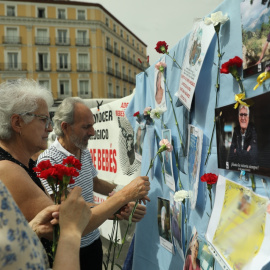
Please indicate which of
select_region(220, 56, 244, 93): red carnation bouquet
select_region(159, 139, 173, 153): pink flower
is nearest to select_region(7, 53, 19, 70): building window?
select_region(159, 139, 173, 153): pink flower

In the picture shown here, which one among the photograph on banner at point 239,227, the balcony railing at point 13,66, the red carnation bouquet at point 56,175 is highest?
the balcony railing at point 13,66

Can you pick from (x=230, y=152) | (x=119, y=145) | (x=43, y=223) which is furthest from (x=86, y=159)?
(x=230, y=152)

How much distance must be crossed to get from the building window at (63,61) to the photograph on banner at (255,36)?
33.1 metres

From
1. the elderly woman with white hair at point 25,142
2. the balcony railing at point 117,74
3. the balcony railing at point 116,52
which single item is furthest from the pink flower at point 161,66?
the balcony railing at point 116,52

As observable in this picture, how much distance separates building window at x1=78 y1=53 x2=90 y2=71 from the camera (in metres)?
33.0

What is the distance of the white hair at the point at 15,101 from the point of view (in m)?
1.32

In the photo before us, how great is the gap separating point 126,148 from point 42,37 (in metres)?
32.1

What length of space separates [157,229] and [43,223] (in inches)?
37.4

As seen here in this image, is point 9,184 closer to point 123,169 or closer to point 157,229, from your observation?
point 157,229

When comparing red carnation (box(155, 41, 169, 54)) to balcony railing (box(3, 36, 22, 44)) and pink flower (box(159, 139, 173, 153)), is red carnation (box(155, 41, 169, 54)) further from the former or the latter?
balcony railing (box(3, 36, 22, 44))

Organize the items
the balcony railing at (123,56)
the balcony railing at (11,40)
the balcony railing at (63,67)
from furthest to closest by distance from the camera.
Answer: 1. the balcony railing at (123,56)
2. the balcony railing at (63,67)
3. the balcony railing at (11,40)

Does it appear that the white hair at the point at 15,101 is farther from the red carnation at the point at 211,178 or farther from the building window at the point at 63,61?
the building window at the point at 63,61

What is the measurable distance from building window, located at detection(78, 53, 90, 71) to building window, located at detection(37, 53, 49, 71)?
3.22m

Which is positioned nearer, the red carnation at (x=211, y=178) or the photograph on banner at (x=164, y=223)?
the red carnation at (x=211, y=178)
